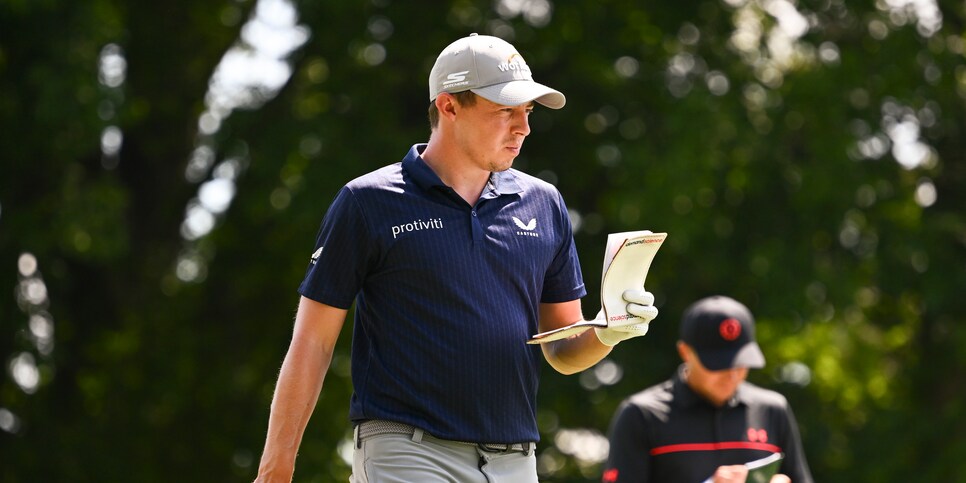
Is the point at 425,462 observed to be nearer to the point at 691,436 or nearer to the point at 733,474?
the point at 733,474

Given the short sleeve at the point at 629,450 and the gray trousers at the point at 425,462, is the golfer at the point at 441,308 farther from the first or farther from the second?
the short sleeve at the point at 629,450

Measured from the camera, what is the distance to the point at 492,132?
164 inches

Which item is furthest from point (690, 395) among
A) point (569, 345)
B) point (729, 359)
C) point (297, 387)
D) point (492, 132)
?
point (297, 387)

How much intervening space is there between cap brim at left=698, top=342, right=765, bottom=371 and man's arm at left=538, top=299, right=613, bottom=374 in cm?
155

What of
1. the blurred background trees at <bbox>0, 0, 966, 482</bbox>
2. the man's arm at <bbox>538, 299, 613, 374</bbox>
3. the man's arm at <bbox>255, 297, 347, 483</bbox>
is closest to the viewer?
the man's arm at <bbox>255, 297, 347, 483</bbox>

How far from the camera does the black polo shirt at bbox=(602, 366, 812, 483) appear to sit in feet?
18.8

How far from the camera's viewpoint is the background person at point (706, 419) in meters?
5.73

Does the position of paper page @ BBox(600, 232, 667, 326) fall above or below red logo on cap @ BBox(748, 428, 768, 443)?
above

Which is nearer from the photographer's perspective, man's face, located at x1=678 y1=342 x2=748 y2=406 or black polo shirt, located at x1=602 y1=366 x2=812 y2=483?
black polo shirt, located at x1=602 y1=366 x2=812 y2=483

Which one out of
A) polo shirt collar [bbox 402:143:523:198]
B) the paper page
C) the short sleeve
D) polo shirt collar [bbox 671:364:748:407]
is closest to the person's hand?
the short sleeve

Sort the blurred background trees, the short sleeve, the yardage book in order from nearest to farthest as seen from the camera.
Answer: the yardage book < the short sleeve < the blurred background trees

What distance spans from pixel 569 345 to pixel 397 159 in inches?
343

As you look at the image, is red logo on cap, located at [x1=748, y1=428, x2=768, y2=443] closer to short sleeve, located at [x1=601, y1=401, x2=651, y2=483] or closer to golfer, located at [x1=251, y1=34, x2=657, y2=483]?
short sleeve, located at [x1=601, y1=401, x2=651, y2=483]

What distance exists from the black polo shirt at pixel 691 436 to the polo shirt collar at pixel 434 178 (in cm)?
173
